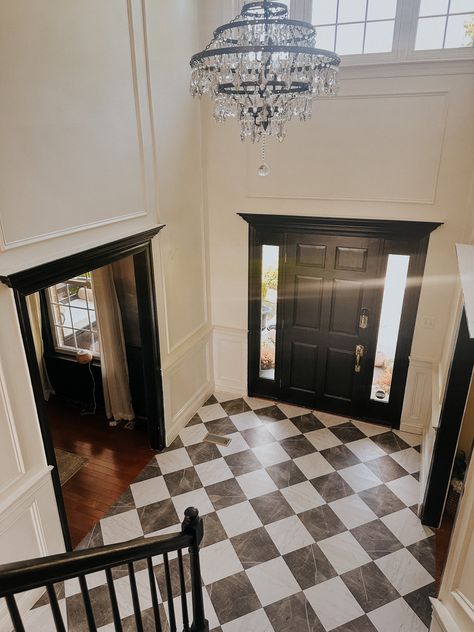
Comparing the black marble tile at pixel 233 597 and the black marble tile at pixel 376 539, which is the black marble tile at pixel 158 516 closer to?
the black marble tile at pixel 233 597

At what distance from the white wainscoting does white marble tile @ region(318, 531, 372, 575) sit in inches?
89.8

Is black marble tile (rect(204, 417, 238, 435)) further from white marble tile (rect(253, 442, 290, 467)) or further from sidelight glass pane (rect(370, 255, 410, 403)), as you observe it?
sidelight glass pane (rect(370, 255, 410, 403))

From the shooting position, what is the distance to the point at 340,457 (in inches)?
173

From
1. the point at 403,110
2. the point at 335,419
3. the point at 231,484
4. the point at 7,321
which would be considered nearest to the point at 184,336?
the point at 231,484

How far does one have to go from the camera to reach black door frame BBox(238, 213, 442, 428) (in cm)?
422

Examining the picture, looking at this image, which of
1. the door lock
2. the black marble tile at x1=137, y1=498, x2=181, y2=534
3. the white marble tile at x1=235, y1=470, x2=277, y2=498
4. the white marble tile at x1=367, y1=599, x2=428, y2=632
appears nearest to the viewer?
the white marble tile at x1=367, y1=599, x2=428, y2=632

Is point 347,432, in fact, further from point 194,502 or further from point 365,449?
point 194,502

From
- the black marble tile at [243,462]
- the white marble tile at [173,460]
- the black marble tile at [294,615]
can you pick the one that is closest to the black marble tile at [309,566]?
the black marble tile at [294,615]

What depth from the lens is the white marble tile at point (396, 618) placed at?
2.83m

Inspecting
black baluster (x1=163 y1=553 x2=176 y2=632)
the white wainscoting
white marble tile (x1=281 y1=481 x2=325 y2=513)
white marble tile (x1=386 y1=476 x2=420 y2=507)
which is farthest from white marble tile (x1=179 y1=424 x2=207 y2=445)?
black baluster (x1=163 y1=553 x2=176 y2=632)

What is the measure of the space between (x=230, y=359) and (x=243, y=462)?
1.44 metres

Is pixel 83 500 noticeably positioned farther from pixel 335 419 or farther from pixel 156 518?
pixel 335 419

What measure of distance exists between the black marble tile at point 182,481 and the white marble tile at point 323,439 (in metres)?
1.33

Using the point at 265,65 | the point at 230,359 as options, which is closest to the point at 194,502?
the point at 230,359
